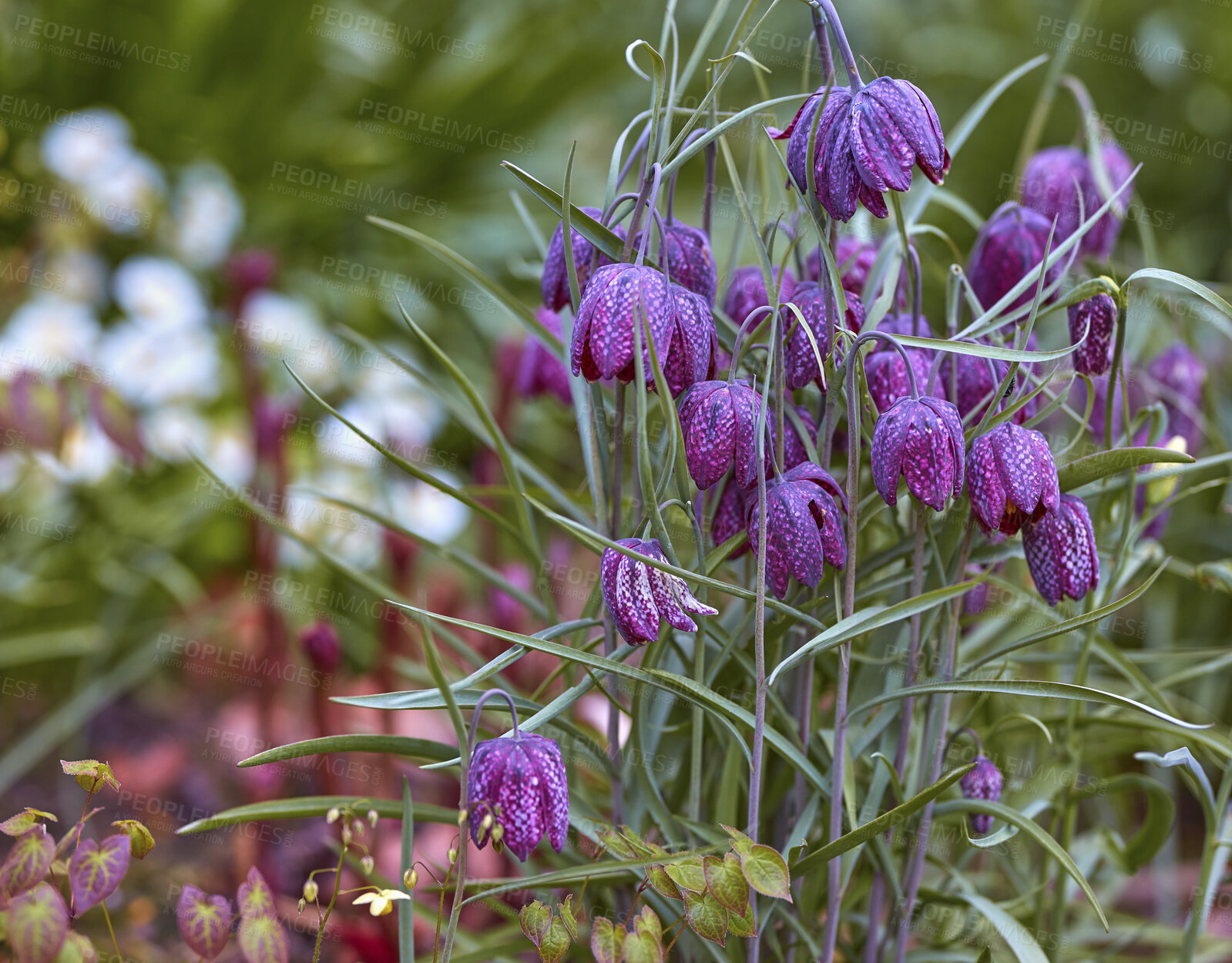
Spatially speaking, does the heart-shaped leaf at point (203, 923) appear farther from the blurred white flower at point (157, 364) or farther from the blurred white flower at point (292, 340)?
the blurred white flower at point (157, 364)

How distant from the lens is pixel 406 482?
203 centimetres

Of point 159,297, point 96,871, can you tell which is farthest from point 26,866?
point 159,297

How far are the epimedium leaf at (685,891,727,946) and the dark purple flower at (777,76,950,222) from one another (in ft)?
1.46

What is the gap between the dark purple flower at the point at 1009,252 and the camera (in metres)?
0.84

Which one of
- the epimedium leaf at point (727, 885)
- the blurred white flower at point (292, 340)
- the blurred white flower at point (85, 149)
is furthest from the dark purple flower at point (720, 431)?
the blurred white flower at point (85, 149)

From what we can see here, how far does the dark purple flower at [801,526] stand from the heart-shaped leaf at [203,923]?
42cm

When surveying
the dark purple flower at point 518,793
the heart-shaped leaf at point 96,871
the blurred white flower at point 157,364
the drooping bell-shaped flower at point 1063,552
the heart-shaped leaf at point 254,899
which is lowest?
the heart-shaped leaf at point 254,899

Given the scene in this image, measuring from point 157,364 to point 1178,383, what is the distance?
162 centimetres

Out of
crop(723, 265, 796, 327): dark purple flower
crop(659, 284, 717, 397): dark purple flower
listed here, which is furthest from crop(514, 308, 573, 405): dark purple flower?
crop(659, 284, 717, 397): dark purple flower

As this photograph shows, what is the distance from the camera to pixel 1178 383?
3.42ft

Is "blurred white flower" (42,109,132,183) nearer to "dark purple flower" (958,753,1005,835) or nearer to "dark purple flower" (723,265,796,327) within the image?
"dark purple flower" (723,265,796,327)

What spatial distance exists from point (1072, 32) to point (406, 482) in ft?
4.57

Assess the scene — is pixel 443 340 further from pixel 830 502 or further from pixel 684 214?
pixel 830 502

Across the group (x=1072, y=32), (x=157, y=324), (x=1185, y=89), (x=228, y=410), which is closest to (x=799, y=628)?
(x=1072, y=32)
